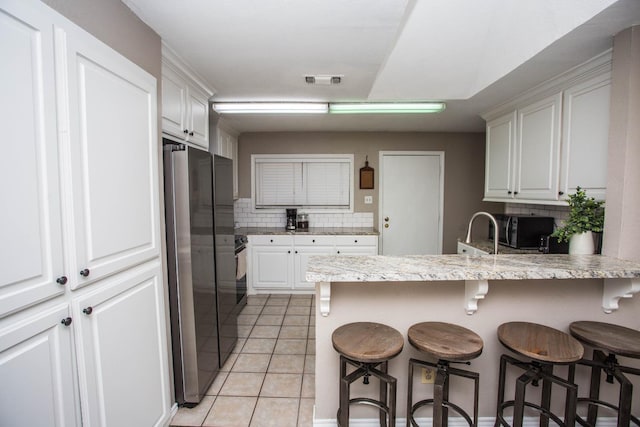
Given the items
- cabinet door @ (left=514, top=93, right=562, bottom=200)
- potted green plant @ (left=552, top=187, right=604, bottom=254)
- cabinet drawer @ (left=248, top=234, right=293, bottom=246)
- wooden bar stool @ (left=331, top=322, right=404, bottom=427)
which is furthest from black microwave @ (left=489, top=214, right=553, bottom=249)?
cabinet drawer @ (left=248, top=234, right=293, bottom=246)

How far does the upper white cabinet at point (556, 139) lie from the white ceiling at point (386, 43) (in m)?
0.15

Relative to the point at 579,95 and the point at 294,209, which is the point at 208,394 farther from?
the point at 579,95

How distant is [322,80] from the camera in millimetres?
2195

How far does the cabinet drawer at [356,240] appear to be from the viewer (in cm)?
367

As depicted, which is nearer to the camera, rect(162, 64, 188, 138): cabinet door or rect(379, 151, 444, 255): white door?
rect(162, 64, 188, 138): cabinet door

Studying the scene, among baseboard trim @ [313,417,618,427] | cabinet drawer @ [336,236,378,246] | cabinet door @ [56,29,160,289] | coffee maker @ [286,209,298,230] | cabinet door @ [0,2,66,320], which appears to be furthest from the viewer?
coffee maker @ [286,209,298,230]

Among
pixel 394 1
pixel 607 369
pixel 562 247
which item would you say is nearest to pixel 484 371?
pixel 607 369

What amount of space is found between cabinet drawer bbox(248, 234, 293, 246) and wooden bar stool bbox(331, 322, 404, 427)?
2.32m

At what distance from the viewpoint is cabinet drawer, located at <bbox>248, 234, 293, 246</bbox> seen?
371 cm

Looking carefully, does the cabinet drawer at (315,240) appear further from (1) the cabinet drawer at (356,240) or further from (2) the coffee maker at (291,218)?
(2) the coffee maker at (291,218)

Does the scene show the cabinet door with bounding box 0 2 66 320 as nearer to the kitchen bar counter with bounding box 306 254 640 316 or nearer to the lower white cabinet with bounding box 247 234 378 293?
the kitchen bar counter with bounding box 306 254 640 316

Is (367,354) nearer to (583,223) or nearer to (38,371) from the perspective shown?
(38,371)

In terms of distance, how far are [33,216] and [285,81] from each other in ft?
6.04

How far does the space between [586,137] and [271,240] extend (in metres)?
3.17
